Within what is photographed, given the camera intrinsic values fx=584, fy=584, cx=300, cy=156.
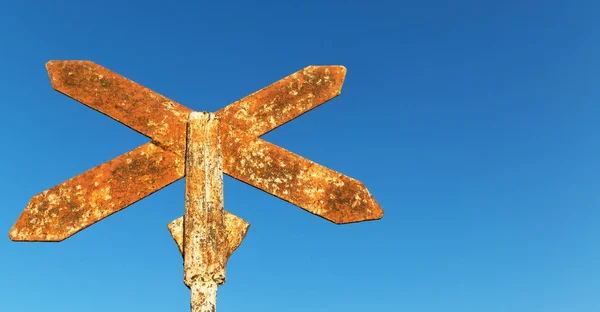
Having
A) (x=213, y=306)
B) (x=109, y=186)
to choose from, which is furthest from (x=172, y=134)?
(x=213, y=306)

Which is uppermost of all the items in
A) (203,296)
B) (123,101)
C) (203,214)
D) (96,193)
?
(123,101)

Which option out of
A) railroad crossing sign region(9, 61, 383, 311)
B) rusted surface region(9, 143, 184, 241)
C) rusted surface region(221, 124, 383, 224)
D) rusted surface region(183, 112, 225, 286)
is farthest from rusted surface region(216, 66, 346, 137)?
rusted surface region(9, 143, 184, 241)

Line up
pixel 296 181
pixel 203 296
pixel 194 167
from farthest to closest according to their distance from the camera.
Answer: pixel 296 181 → pixel 194 167 → pixel 203 296

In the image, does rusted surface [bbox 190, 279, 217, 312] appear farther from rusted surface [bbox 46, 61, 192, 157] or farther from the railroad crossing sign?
rusted surface [bbox 46, 61, 192, 157]

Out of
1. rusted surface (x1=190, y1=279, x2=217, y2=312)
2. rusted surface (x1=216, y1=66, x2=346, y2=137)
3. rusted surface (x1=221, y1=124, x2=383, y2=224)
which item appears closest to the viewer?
rusted surface (x1=190, y1=279, x2=217, y2=312)

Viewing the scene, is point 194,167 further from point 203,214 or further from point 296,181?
point 296,181

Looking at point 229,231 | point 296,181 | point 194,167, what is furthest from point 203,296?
point 296,181

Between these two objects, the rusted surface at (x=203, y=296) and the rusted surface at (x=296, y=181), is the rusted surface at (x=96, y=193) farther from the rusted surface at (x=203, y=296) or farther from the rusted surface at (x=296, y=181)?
the rusted surface at (x=203, y=296)
